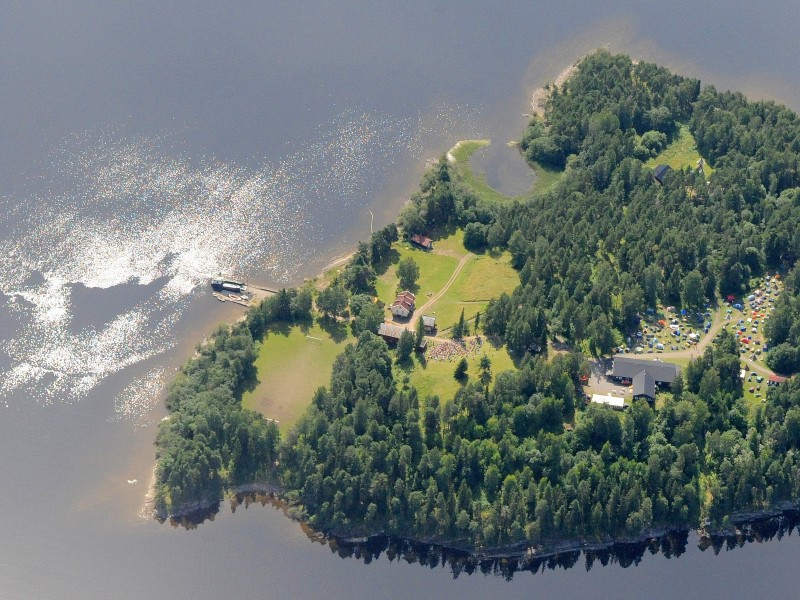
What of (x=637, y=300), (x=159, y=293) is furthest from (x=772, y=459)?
(x=159, y=293)

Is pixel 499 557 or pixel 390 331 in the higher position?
pixel 390 331

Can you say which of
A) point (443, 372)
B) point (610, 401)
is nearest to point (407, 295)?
point (443, 372)

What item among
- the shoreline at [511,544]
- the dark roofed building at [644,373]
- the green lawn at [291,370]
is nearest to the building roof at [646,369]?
the dark roofed building at [644,373]

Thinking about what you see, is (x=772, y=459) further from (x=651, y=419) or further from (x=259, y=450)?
(x=259, y=450)

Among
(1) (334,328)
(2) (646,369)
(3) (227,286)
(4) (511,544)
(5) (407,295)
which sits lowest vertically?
(4) (511,544)

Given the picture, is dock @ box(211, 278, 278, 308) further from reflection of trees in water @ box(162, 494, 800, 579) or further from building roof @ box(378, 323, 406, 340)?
reflection of trees in water @ box(162, 494, 800, 579)

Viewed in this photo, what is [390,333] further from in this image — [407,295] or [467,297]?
[467,297]
